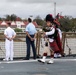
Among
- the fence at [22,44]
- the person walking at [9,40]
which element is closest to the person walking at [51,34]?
the person walking at [9,40]

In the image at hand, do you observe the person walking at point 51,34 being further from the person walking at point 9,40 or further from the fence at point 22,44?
the fence at point 22,44

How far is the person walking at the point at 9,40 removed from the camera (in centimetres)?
1485

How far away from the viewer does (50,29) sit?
42.3ft

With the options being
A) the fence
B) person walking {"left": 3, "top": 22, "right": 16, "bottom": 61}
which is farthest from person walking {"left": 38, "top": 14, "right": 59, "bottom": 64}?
the fence

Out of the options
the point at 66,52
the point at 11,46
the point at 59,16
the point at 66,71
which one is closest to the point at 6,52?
the point at 11,46

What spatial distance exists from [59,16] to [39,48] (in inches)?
95.3

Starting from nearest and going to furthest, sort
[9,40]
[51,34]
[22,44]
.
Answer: [51,34] < [9,40] < [22,44]

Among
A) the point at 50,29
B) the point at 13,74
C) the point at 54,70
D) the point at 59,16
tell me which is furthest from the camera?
the point at 59,16

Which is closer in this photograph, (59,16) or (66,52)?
(59,16)

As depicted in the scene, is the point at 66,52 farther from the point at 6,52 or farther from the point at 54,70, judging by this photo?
the point at 54,70

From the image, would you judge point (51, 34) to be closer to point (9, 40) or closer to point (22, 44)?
point (9, 40)

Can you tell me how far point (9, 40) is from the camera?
14922 mm

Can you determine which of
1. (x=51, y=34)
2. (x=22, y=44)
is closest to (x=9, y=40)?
(x=22, y=44)

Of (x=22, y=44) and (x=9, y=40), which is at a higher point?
(x=9, y=40)
